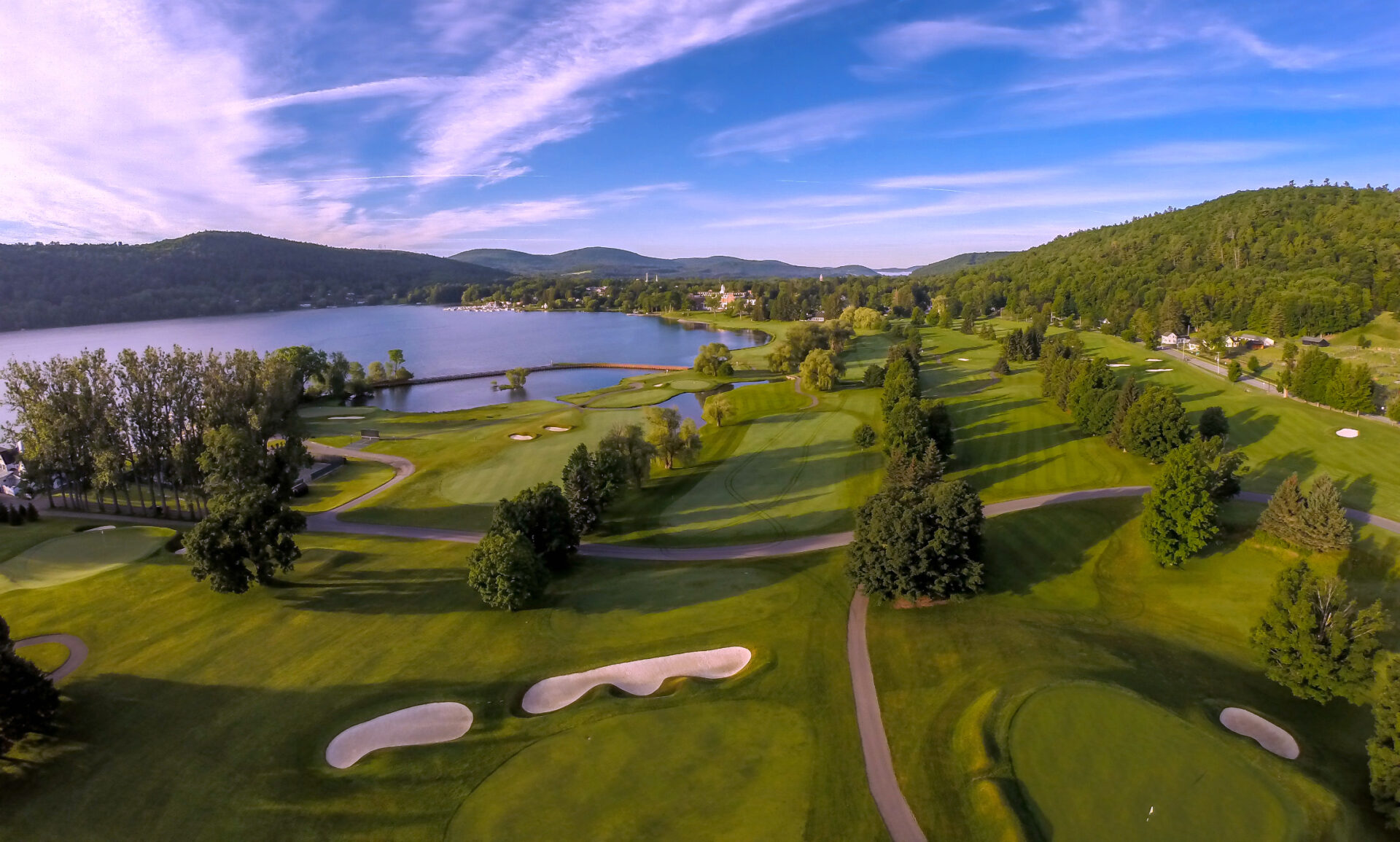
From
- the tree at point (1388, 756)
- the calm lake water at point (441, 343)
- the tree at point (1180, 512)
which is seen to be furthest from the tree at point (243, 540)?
the calm lake water at point (441, 343)

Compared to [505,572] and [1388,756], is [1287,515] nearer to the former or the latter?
[1388,756]

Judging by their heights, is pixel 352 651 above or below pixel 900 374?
below

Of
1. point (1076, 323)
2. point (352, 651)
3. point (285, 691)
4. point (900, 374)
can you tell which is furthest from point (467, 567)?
point (1076, 323)

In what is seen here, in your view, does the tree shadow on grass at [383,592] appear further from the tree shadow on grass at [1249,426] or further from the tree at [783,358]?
the tree at [783,358]

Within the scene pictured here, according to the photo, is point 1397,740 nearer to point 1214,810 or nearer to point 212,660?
point 1214,810

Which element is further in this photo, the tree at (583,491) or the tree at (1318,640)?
the tree at (583,491)

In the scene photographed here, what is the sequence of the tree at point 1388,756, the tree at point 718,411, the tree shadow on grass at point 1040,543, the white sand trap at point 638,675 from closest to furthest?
1. the tree at point 1388,756
2. the white sand trap at point 638,675
3. the tree shadow on grass at point 1040,543
4. the tree at point 718,411

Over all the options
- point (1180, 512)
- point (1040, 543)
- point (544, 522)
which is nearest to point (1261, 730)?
point (1180, 512)
